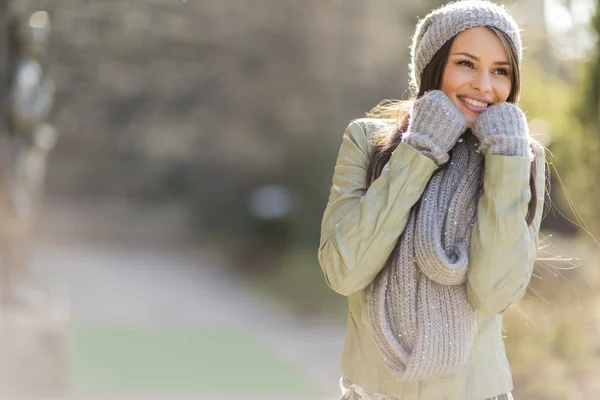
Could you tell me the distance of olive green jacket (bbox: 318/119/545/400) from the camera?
1.82m

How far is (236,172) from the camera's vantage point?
36.5 feet

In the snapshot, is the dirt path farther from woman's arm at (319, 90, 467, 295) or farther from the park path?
woman's arm at (319, 90, 467, 295)

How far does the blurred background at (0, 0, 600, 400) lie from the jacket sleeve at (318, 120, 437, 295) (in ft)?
10.3

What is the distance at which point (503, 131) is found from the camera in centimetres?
188

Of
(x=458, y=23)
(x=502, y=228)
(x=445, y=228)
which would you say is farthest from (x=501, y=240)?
(x=458, y=23)

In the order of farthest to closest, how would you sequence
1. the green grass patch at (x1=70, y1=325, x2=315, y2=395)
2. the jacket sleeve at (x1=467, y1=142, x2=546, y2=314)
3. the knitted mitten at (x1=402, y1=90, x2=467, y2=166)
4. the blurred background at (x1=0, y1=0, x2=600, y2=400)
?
the green grass patch at (x1=70, y1=325, x2=315, y2=395)
the blurred background at (x1=0, y1=0, x2=600, y2=400)
the knitted mitten at (x1=402, y1=90, x2=467, y2=166)
the jacket sleeve at (x1=467, y1=142, x2=546, y2=314)

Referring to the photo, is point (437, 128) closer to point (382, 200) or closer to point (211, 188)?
point (382, 200)

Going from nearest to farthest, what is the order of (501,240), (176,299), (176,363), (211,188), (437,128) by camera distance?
(501,240) → (437,128) → (176,363) → (176,299) → (211,188)

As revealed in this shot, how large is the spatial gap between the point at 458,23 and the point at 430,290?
631 millimetres

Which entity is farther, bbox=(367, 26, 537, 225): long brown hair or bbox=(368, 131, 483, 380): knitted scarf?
bbox=(367, 26, 537, 225): long brown hair

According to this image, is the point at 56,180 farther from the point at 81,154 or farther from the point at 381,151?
the point at 381,151

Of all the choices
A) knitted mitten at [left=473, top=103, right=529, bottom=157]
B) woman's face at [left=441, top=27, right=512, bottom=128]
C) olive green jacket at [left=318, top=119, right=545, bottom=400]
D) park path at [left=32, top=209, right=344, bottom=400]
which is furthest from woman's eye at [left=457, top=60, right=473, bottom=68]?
park path at [left=32, top=209, right=344, bottom=400]

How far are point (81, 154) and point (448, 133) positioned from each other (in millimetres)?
9646

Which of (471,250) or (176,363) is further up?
(471,250)
